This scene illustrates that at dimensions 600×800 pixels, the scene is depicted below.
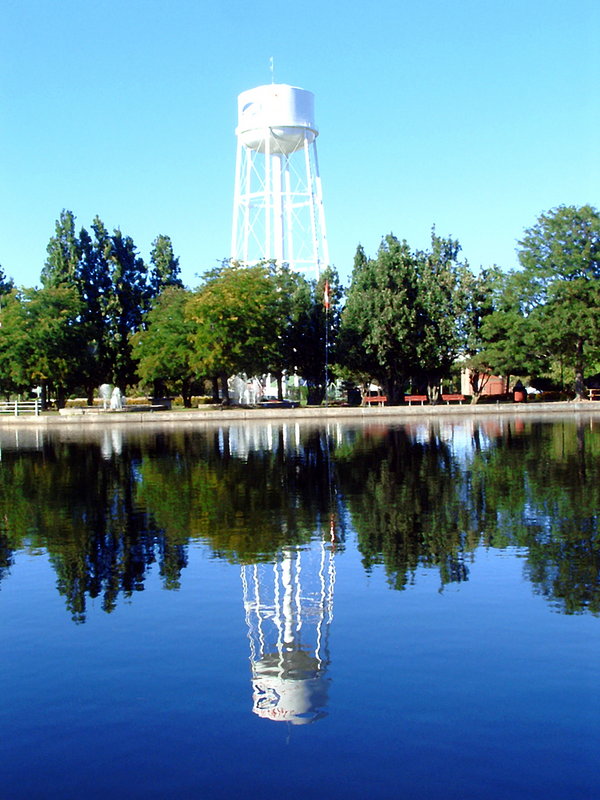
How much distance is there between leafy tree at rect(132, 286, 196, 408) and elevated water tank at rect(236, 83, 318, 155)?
12.0 m

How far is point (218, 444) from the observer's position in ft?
115

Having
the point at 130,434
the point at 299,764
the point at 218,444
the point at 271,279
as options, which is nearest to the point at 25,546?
the point at 299,764

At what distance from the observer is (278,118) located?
211ft

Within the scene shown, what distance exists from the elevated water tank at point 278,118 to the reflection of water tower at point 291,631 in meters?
55.5

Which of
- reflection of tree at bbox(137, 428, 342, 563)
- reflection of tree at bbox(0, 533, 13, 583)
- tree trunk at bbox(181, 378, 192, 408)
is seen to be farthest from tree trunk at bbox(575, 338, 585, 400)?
reflection of tree at bbox(0, 533, 13, 583)

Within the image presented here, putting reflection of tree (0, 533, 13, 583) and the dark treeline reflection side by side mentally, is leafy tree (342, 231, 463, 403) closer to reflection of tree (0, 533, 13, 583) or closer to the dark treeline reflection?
the dark treeline reflection

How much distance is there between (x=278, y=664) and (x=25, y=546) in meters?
7.08

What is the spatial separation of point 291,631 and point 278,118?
2334 inches

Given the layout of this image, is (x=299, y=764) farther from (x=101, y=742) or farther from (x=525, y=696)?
(x=525, y=696)

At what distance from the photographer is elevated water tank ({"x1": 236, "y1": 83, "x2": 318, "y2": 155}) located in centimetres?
6444

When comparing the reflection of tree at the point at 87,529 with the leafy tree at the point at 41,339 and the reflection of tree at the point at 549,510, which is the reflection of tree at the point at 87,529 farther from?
the leafy tree at the point at 41,339

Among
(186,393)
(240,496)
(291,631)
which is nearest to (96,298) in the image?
(186,393)

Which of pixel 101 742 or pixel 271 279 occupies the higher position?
pixel 271 279

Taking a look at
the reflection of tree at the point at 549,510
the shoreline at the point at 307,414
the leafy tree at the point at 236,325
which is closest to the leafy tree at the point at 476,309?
the shoreline at the point at 307,414
